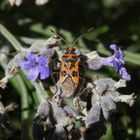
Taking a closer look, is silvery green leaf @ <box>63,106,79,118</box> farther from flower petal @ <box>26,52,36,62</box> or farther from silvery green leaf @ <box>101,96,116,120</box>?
flower petal @ <box>26,52,36,62</box>

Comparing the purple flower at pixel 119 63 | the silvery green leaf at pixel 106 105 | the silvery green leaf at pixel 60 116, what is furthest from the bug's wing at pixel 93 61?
the silvery green leaf at pixel 60 116

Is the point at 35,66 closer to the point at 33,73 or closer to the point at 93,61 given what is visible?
the point at 33,73

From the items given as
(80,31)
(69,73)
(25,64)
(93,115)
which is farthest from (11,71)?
(80,31)

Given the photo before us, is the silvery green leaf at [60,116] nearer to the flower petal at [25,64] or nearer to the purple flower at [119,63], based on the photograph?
the flower petal at [25,64]

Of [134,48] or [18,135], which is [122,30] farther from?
[18,135]

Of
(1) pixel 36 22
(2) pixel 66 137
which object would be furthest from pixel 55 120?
(1) pixel 36 22

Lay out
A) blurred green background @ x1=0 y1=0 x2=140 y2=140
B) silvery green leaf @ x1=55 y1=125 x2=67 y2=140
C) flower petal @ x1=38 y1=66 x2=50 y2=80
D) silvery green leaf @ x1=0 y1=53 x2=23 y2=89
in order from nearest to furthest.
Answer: silvery green leaf @ x1=55 y1=125 x2=67 y2=140 < flower petal @ x1=38 y1=66 x2=50 y2=80 < silvery green leaf @ x1=0 y1=53 x2=23 y2=89 < blurred green background @ x1=0 y1=0 x2=140 y2=140

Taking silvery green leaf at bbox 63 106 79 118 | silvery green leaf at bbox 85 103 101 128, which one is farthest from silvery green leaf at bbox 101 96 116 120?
silvery green leaf at bbox 63 106 79 118

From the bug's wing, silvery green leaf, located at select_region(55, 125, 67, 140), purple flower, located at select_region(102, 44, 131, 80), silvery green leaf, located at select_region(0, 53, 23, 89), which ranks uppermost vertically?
silvery green leaf, located at select_region(0, 53, 23, 89)
